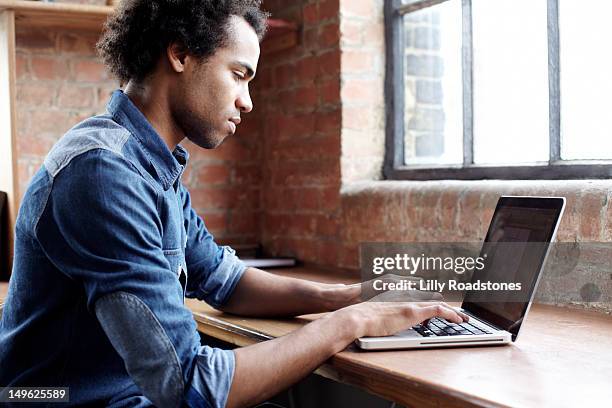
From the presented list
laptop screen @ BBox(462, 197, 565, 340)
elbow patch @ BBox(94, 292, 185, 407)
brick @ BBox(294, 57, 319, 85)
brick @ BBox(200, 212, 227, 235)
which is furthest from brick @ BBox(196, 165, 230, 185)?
elbow patch @ BBox(94, 292, 185, 407)

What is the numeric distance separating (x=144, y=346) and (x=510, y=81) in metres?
1.48

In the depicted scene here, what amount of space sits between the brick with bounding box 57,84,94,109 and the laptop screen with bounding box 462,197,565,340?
1744 millimetres

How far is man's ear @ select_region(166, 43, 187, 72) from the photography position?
5.37 ft

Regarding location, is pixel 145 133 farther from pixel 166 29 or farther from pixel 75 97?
pixel 75 97

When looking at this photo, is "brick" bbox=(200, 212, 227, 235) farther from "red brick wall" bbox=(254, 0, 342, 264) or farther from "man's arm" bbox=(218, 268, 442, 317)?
"man's arm" bbox=(218, 268, 442, 317)

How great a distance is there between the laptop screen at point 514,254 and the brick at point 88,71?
1748 millimetres

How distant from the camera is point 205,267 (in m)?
1.95

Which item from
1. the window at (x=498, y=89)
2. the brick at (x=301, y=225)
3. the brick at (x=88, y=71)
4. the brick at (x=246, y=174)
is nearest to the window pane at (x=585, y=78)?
the window at (x=498, y=89)

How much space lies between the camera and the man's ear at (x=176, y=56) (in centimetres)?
164

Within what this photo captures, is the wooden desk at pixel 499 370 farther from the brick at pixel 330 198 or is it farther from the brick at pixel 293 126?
the brick at pixel 293 126

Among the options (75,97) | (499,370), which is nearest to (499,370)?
(499,370)

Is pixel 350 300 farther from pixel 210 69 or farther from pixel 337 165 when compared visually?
pixel 337 165

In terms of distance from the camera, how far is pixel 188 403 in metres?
1.35

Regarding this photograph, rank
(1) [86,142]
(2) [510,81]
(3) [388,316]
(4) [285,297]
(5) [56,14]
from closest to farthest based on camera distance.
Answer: (1) [86,142], (3) [388,316], (4) [285,297], (2) [510,81], (5) [56,14]
